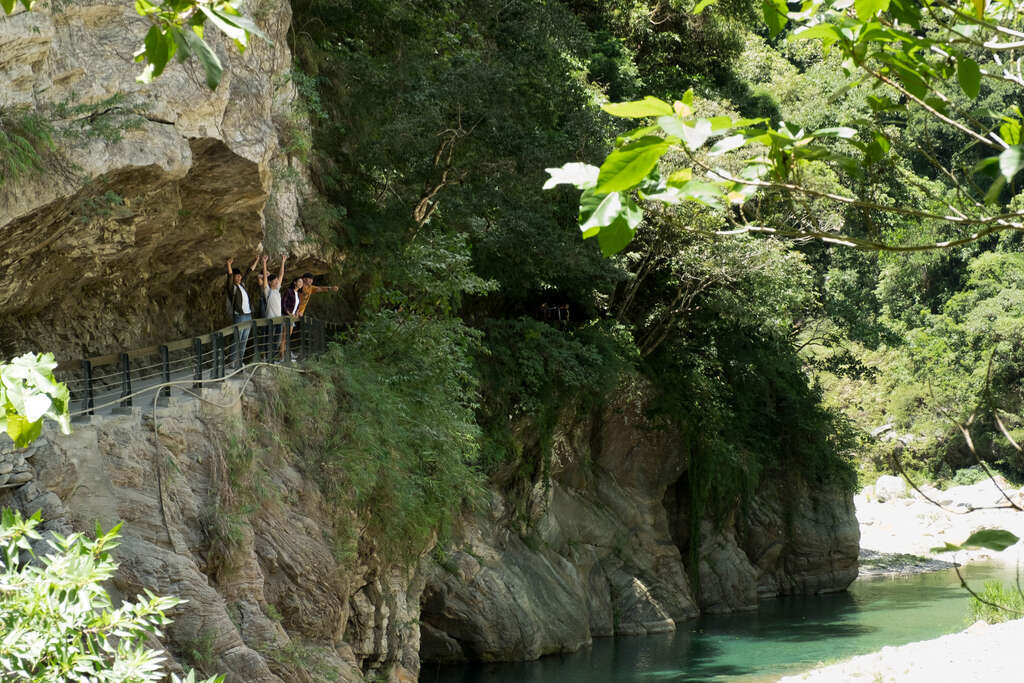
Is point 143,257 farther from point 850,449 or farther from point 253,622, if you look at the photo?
point 850,449

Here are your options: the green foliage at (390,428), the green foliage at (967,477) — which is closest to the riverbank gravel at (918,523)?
the green foliage at (967,477)

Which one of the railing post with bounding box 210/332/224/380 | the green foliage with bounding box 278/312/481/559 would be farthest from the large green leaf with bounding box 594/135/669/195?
the green foliage with bounding box 278/312/481/559

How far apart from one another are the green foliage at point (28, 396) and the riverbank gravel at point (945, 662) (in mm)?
15092

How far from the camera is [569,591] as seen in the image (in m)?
21.0

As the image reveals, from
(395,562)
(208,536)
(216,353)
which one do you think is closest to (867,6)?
(208,536)

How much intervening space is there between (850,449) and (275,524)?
21.2 m

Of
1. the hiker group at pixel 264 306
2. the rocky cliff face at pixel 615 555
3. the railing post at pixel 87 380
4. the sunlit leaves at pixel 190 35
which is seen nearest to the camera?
the sunlit leaves at pixel 190 35

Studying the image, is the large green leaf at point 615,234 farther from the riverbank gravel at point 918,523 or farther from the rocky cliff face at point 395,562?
the riverbank gravel at point 918,523

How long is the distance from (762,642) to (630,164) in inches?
826

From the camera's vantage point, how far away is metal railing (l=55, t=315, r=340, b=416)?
378 inches

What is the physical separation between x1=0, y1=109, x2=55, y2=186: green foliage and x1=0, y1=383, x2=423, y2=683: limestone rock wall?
2.02 metres

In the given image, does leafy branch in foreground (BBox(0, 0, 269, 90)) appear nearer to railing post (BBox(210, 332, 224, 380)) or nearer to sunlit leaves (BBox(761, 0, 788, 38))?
sunlit leaves (BBox(761, 0, 788, 38))

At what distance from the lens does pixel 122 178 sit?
9898 millimetres

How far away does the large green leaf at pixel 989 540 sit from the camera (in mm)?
1953
